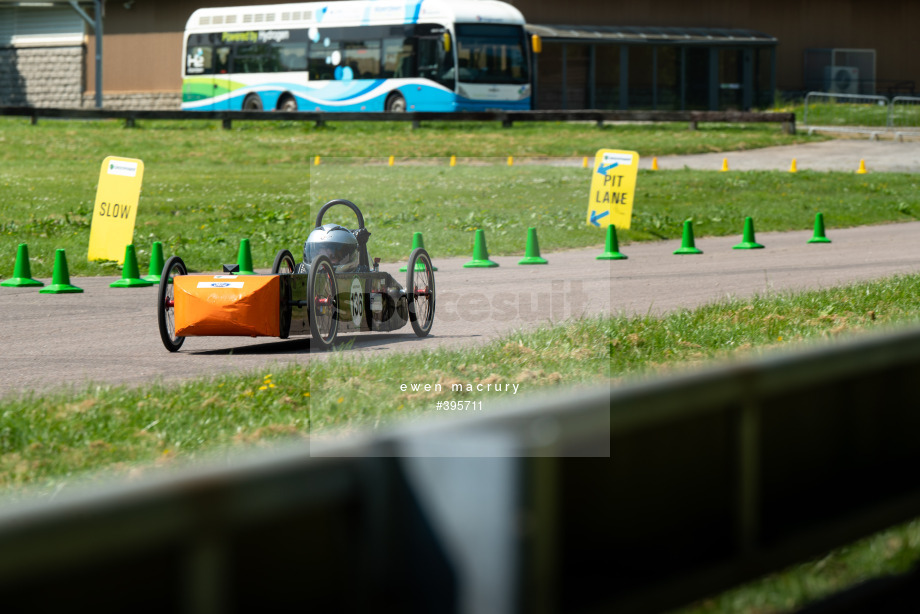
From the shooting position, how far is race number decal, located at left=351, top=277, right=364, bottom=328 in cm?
809

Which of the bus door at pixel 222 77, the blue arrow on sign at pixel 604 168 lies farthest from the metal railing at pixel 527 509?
the bus door at pixel 222 77

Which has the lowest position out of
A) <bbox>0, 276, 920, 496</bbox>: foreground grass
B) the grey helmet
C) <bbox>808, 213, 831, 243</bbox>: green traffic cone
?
<bbox>0, 276, 920, 496</bbox>: foreground grass

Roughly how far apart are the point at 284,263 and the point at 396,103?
31961 mm

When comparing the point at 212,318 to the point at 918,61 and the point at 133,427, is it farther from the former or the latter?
the point at 918,61

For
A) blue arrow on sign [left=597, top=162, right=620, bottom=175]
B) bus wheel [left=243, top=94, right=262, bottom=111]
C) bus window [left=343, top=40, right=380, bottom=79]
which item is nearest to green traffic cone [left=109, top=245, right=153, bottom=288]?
blue arrow on sign [left=597, top=162, right=620, bottom=175]

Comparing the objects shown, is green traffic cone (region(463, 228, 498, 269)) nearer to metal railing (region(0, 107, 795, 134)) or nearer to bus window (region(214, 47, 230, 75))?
metal railing (region(0, 107, 795, 134))

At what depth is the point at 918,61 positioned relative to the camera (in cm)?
5919

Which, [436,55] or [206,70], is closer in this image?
[436,55]

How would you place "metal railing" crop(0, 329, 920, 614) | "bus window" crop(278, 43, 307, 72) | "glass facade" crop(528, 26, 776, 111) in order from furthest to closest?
"glass facade" crop(528, 26, 776, 111)
"bus window" crop(278, 43, 307, 72)
"metal railing" crop(0, 329, 920, 614)

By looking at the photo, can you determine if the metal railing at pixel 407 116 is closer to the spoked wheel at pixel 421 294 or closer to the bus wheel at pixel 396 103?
the bus wheel at pixel 396 103

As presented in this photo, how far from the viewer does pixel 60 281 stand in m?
12.9

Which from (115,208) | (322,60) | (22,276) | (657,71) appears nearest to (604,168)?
(115,208)

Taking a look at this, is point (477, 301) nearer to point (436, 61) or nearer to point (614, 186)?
point (614, 186)

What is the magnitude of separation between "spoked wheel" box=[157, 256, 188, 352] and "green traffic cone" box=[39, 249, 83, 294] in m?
3.87
